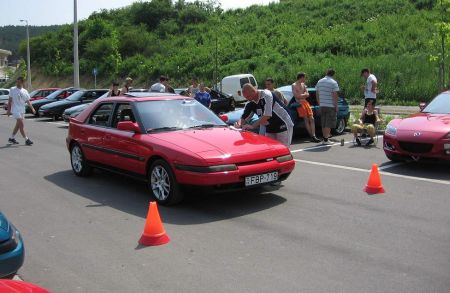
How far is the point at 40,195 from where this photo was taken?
7754 millimetres

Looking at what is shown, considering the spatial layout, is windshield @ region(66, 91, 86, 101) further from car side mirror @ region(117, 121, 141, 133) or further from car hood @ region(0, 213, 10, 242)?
car hood @ region(0, 213, 10, 242)

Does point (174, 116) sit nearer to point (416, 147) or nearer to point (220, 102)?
point (416, 147)

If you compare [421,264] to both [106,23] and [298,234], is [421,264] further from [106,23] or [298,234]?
[106,23]

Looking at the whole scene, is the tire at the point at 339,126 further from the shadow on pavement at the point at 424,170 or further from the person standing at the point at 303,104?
the shadow on pavement at the point at 424,170

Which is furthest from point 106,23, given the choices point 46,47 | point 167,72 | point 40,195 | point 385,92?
point 40,195

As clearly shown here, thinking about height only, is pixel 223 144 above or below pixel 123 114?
below

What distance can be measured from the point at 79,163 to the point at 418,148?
19.2 ft

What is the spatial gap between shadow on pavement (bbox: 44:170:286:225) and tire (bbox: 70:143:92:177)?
0.70 ft

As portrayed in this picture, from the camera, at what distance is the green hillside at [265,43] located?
31.8 metres

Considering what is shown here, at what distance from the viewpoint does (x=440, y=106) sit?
987 cm

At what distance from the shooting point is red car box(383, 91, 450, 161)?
8.49 meters

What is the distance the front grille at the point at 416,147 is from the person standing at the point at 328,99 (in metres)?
3.42

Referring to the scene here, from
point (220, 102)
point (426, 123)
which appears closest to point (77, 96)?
point (220, 102)

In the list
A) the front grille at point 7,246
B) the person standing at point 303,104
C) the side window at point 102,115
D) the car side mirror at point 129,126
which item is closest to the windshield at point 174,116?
the car side mirror at point 129,126
